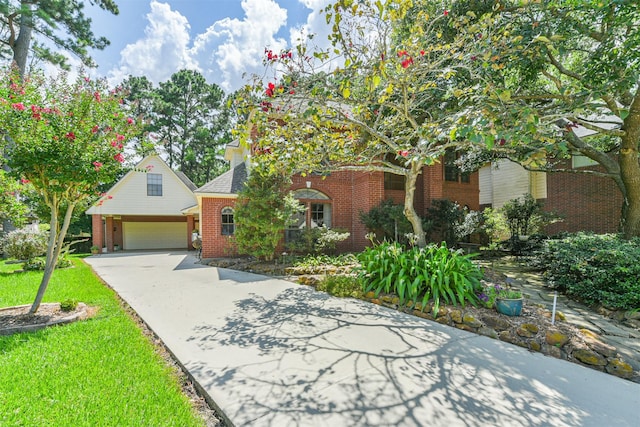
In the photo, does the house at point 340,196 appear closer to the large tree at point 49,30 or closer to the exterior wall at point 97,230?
the exterior wall at point 97,230

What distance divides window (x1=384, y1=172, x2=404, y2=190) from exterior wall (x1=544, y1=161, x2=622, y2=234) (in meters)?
6.75

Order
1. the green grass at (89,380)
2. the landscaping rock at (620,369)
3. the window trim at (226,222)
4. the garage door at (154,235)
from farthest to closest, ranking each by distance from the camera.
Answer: the garage door at (154,235) → the window trim at (226,222) → the landscaping rock at (620,369) → the green grass at (89,380)

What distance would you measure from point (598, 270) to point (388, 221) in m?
6.14

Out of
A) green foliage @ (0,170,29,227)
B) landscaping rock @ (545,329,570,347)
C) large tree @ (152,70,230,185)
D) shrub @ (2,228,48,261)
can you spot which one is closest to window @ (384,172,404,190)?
landscaping rock @ (545,329,570,347)

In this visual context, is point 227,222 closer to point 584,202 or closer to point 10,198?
point 10,198

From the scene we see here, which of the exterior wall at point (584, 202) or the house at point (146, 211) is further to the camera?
the house at point (146, 211)

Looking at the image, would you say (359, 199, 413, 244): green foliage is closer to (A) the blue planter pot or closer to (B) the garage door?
(A) the blue planter pot

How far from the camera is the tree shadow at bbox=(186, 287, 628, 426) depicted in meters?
2.50

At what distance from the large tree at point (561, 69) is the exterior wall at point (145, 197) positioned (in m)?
19.6

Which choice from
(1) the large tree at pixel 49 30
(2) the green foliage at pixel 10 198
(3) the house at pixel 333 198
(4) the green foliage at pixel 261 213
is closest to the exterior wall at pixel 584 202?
(3) the house at pixel 333 198

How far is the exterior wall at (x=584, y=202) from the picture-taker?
11.5 meters

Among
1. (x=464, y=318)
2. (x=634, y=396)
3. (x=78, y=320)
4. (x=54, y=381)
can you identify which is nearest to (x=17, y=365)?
(x=54, y=381)

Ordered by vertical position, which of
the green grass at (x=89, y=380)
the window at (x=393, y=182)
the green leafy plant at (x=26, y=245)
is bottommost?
the green grass at (x=89, y=380)

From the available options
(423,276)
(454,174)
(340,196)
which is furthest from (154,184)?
(423,276)
